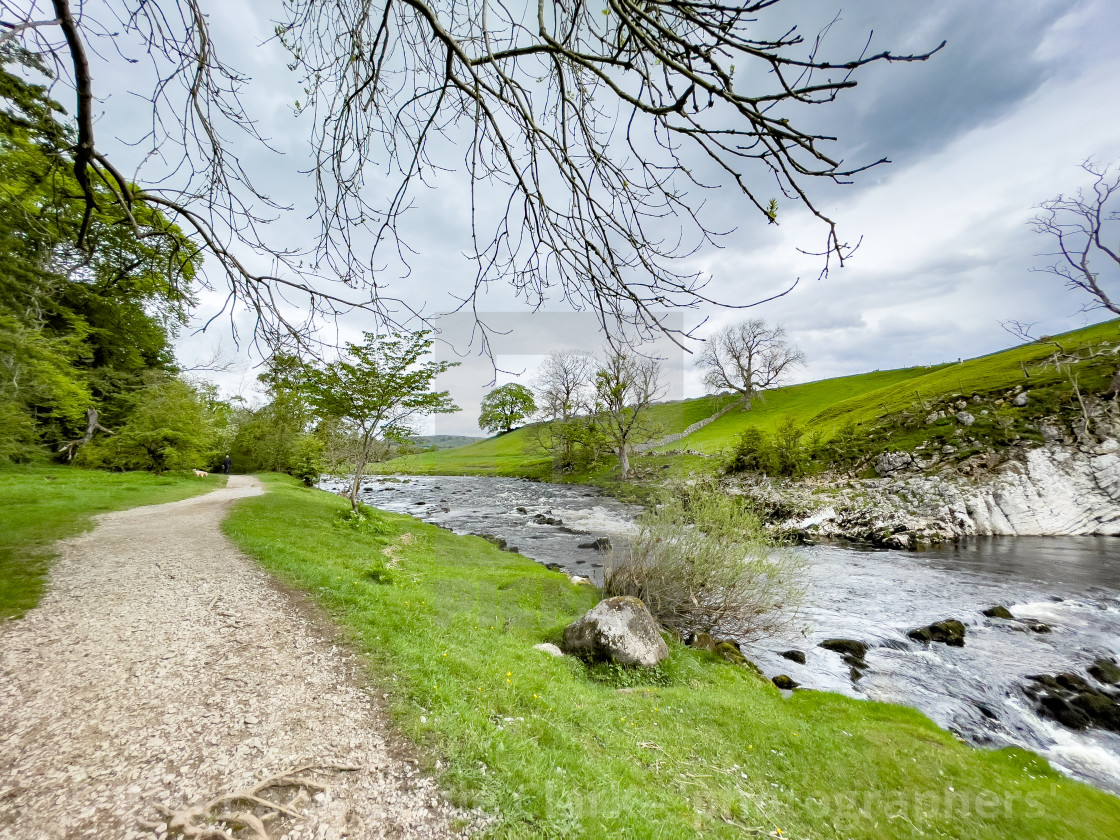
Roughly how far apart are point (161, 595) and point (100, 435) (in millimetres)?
25766

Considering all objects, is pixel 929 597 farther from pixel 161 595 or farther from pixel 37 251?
pixel 37 251

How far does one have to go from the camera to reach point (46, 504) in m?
12.1

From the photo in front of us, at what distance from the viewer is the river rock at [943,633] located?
9461mm

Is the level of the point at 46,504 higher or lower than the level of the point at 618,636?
higher

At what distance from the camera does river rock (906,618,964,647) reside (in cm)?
946

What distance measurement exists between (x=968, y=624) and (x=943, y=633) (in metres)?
1.31

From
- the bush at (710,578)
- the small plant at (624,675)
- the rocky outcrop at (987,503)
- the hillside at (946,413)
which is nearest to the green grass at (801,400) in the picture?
the hillside at (946,413)

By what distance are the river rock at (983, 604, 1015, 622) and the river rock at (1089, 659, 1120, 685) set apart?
2143mm

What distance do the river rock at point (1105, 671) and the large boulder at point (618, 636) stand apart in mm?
8106

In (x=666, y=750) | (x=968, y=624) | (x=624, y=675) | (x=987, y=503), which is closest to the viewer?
(x=666, y=750)

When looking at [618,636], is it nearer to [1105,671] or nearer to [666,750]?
[666,750]

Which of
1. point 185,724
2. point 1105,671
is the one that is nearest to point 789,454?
point 1105,671

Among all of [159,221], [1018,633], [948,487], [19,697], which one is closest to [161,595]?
[19,697]

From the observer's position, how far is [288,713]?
395 centimetres
